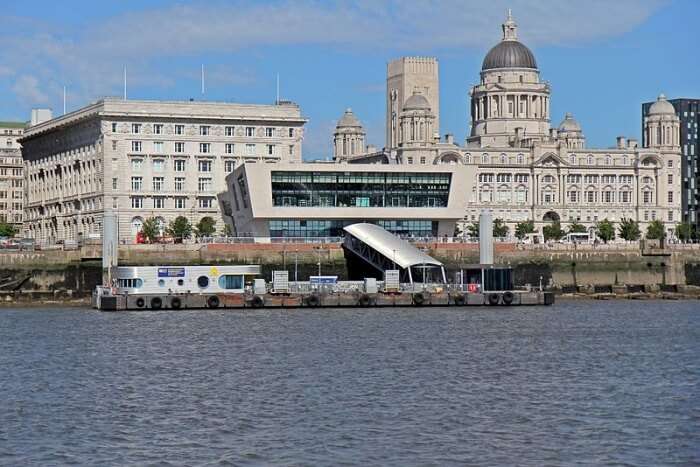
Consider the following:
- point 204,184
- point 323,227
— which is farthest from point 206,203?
point 323,227

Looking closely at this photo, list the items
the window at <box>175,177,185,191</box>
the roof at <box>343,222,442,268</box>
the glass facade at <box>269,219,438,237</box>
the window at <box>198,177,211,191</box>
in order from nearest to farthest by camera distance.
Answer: the roof at <box>343,222,442,268</box>
the glass facade at <box>269,219,438,237</box>
the window at <box>175,177,185,191</box>
the window at <box>198,177,211,191</box>

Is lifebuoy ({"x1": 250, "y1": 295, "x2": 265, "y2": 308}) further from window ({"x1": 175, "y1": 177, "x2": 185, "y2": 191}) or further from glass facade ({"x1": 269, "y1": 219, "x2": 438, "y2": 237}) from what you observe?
window ({"x1": 175, "y1": 177, "x2": 185, "y2": 191})

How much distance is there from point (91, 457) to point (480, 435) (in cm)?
1223

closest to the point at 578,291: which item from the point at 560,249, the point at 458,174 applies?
the point at 560,249

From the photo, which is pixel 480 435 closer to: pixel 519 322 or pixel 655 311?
pixel 519 322

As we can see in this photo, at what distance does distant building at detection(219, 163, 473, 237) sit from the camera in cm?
14700

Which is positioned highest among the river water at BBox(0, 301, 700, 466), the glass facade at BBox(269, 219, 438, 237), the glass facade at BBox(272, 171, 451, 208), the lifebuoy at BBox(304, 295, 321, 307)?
the glass facade at BBox(272, 171, 451, 208)

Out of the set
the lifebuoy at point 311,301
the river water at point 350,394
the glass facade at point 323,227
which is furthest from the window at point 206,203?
the river water at point 350,394

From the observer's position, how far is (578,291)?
482 feet

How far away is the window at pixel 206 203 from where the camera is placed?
180m

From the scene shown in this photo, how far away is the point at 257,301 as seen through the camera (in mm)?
118875

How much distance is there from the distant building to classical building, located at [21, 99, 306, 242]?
82.7 ft

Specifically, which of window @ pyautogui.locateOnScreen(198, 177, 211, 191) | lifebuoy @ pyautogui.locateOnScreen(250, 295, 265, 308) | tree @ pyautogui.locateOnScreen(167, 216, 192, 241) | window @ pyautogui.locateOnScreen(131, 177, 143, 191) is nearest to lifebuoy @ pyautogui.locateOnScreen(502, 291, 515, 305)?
lifebuoy @ pyautogui.locateOnScreen(250, 295, 265, 308)

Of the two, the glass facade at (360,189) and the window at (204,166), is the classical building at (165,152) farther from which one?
the glass facade at (360,189)
